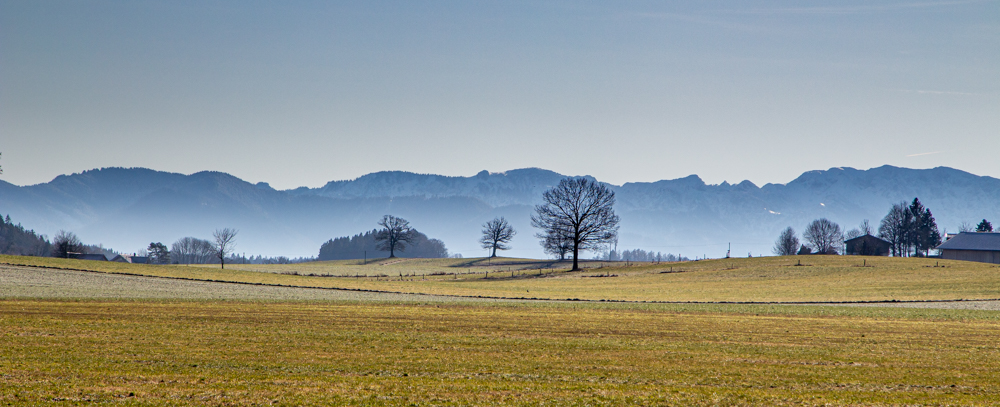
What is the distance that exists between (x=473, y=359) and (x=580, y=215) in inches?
3016

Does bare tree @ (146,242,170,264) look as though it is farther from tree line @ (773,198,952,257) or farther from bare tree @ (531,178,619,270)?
tree line @ (773,198,952,257)

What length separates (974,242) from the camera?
114 metres

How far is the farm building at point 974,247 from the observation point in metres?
111

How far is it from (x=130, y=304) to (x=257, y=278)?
108ft

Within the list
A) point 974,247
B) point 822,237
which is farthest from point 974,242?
point 822,237

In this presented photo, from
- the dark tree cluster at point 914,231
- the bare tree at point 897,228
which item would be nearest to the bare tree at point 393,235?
the dark tree cluster at point 914,231

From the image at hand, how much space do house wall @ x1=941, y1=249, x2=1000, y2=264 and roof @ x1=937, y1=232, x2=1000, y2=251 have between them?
56cm

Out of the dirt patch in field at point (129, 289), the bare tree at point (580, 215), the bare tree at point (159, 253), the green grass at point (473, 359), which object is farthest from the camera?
the bare tree at point (159, 253)

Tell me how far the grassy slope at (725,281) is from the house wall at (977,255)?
3619 cm

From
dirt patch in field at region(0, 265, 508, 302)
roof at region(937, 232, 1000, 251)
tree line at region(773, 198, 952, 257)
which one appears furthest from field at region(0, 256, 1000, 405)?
tree line at region(773, 198, 952, 257)

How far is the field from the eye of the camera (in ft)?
48.3

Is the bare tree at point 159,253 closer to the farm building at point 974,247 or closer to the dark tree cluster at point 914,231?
the farm building at point 974,247

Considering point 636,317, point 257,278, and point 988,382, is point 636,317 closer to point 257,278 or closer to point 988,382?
point 988,382

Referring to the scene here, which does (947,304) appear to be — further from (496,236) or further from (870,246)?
(496,236)
